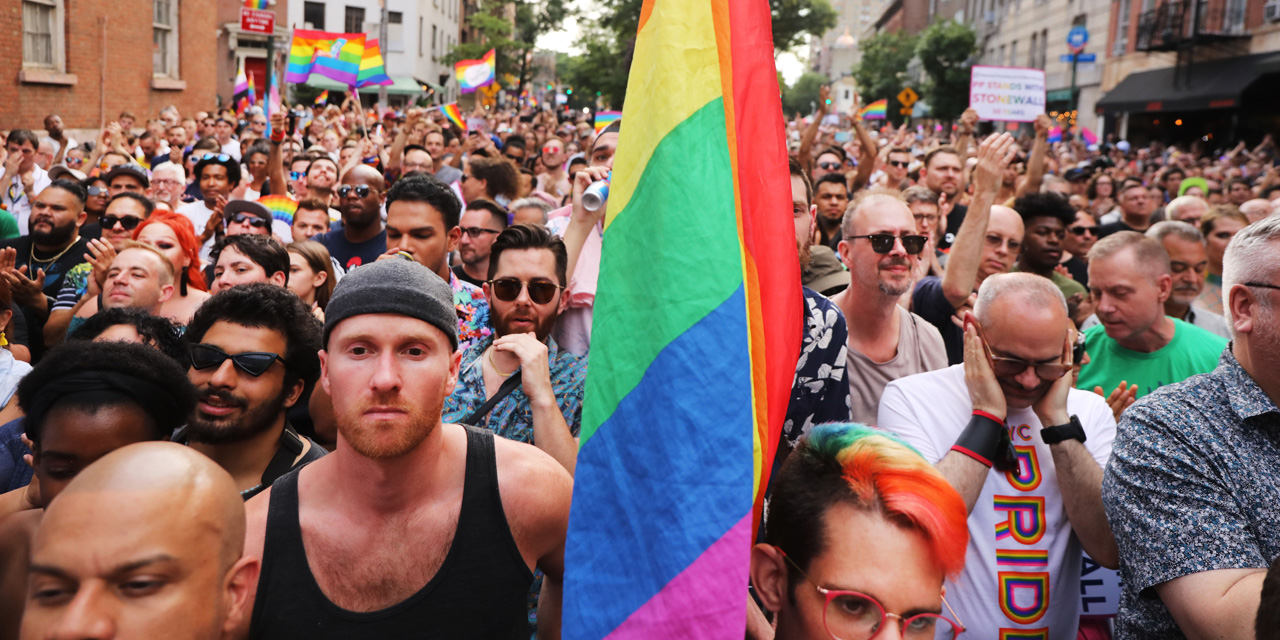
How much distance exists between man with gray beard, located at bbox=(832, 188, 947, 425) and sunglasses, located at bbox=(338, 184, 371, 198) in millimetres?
3294

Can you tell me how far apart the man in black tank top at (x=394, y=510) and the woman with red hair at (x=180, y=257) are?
Result: 261 centimetres

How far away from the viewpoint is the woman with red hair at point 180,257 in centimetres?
475

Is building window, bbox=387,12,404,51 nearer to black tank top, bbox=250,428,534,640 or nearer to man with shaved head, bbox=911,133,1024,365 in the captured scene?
man with shaved head, bbox=911,133,1024,365

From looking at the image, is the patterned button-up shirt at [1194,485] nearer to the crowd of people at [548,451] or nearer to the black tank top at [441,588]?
the crowd of people at [548,451]

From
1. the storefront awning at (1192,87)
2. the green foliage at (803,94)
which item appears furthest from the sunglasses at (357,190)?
the green foliage at (803,94)

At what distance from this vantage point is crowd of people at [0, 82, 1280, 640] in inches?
77.7

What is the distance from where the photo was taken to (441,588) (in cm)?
231

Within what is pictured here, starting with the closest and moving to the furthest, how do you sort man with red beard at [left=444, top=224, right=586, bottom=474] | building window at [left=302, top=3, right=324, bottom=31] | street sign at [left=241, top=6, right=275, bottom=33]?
man with red beard at [left=444, top=224, right=586, bottom=474] → street sign at [left=241, top=6, right=275, bottom=33] → building window at [left=302, top=3, right=324, bottom=31]

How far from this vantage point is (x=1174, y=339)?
4.19 m

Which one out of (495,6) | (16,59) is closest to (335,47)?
(16,59)

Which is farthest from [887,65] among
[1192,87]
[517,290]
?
[517,290]

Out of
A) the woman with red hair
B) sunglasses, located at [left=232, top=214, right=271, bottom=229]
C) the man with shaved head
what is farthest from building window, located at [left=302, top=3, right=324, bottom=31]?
the man with shaved head

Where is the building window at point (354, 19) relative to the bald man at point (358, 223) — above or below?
above

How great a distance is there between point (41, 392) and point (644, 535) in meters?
1.87
